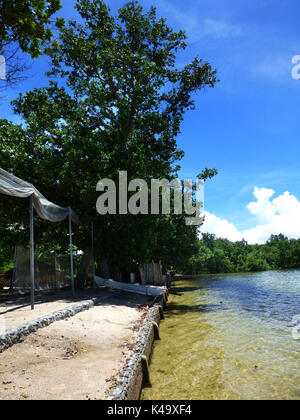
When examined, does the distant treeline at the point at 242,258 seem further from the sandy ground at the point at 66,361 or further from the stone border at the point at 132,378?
the stone border at the point at 132,378

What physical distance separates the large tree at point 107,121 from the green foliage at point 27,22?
8.76 m

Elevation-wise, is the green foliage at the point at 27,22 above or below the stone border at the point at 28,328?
above

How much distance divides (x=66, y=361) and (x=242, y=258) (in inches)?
3000

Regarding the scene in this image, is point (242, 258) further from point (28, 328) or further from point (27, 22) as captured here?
point (27, 22)

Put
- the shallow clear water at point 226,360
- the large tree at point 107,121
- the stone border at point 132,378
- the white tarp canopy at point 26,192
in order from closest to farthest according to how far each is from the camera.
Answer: the stone border at point 132,378 < the shallow clear water at point 226,360 < the white tarp canopy at point 26,192 < the large tree at point 107,121

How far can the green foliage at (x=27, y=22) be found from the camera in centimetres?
522

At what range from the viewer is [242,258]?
75.6 m

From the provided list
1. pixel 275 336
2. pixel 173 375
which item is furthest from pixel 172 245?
pixel 173 375

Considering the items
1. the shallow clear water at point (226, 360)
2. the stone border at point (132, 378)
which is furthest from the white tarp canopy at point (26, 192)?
the shallow clear water at point (226, 360)

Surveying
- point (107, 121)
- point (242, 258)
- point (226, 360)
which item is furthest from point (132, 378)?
point (242, 258)

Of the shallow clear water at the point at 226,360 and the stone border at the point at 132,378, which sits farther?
the shallow clear water at the point at 226,360

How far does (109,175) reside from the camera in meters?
14.5
